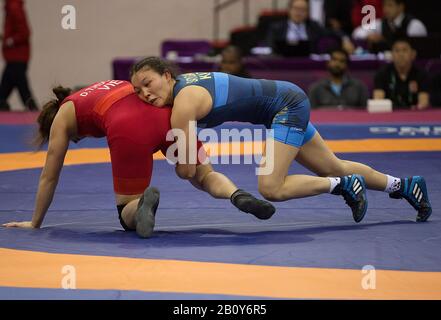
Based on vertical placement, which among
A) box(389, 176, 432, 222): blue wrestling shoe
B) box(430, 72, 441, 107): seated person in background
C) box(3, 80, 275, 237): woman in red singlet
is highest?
box(3, 80, 275, 237): woman in red singlet

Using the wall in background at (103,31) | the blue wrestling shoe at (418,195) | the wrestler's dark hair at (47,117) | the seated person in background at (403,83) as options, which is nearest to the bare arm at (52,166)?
the wrestler's dark hair at (47,117)

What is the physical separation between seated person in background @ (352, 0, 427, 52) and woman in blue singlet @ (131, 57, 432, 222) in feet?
20.5

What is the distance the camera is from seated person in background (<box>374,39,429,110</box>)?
33.8 feet

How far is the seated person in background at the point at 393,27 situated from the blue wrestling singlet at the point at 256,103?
20.9 feet

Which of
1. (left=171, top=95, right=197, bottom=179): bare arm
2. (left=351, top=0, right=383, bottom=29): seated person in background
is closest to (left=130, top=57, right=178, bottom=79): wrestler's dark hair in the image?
(left=171, top=95, right=197, bottom=179): bare arm

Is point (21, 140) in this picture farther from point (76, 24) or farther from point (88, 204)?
point (76, 24)

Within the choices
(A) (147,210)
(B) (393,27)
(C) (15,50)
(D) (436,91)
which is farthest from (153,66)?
(C) (15,50)

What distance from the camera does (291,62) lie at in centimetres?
1123

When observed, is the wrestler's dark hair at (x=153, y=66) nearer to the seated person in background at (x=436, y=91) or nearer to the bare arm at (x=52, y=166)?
the bare arm at (x=52, y=166)

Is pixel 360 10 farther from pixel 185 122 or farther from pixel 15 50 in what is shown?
pixel 185 122

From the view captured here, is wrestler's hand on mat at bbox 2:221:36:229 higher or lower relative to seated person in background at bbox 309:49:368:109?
higher

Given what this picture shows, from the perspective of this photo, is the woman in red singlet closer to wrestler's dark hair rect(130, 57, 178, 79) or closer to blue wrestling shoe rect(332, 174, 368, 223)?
wrestler's dark hair rect(130, 57, 178, 79)

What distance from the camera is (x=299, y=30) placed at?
12.0 metres
